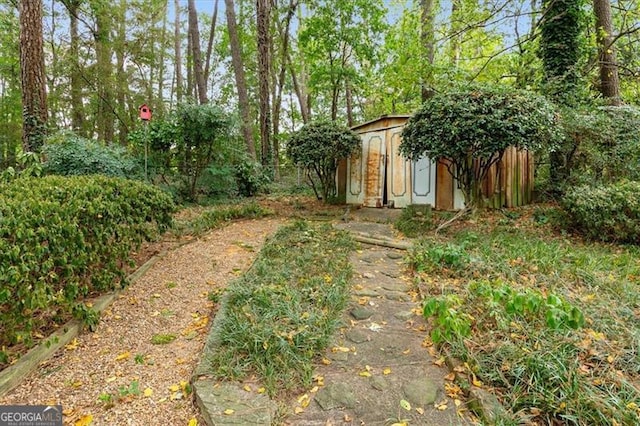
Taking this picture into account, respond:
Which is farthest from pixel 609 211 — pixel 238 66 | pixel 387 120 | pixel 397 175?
pixel 238 66

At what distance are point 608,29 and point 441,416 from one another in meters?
7.78

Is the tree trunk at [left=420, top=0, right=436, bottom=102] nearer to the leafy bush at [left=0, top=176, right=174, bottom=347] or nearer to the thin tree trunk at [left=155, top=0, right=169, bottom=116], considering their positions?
the leafy bush at [left=0, top=176, right=174, bottom=347]

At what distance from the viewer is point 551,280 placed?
3.13 meters

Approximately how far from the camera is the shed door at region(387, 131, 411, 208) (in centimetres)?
683

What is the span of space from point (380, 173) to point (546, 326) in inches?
206

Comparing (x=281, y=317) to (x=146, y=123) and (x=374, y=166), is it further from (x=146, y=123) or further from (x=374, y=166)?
(x=146, y=123)

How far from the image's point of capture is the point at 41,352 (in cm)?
217

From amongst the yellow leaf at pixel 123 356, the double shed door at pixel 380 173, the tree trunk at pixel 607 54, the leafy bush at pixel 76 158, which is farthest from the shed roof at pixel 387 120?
the yellow leaf at pixel 123 356

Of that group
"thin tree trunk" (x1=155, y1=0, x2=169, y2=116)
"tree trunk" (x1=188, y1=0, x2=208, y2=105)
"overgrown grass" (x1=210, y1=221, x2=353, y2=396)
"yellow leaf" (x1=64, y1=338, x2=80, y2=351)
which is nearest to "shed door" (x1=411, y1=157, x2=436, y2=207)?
"overgrown grass" (x1=210, y1=221, x2=353, y2=396)

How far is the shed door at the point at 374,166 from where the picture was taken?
7.16 metres

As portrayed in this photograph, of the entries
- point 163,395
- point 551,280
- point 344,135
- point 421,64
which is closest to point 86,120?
point 344,135

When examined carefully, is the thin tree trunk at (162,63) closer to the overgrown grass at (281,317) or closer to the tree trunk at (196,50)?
the tree trunk at (196,50)

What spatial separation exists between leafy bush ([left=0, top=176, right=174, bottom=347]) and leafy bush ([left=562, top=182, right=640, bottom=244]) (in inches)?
205

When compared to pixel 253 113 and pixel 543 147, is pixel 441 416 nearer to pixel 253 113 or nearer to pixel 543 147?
pixel 543 147
